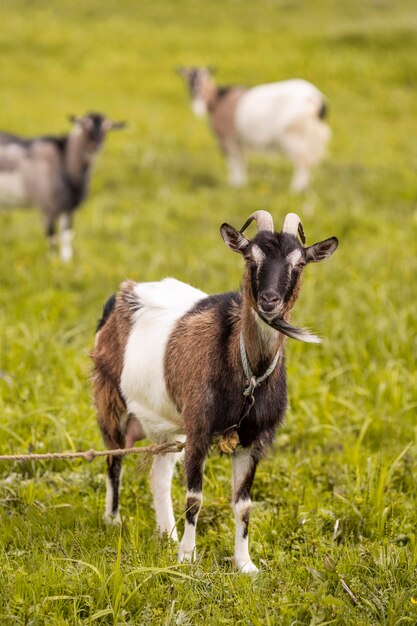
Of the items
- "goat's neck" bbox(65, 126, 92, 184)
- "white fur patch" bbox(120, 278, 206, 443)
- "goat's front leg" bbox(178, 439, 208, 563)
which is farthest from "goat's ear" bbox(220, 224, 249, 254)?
"goat's neck" bbox(65, 126, 92, 184)

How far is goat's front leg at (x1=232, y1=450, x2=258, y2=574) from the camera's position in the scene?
3545 mm

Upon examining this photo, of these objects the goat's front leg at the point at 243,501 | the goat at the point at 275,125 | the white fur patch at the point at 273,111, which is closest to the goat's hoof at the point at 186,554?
the goat's front leg at the point at 243,501

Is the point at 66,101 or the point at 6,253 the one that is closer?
the point at 6,253

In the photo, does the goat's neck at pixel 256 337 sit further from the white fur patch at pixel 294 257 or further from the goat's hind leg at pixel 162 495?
the goat's hind leg at pixel 162 495

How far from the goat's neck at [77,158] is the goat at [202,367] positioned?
16.2 ft

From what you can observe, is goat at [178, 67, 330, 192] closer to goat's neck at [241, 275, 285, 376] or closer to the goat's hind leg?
the goat's hind leg

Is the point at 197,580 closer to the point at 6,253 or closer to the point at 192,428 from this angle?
the point at 192,428

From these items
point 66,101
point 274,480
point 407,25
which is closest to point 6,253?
point 274,480

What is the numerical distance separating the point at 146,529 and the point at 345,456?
1.32m

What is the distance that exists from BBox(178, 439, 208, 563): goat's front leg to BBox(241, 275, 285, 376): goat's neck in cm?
41

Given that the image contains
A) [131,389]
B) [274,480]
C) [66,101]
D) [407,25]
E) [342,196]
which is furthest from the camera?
[407,25]

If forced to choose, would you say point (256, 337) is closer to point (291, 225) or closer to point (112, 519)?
point (291, 225)

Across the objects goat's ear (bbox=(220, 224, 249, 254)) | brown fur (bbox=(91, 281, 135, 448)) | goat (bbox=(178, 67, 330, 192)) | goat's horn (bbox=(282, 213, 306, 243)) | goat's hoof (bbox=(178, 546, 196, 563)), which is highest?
goat (bbox=(178, 67, 330, 192))

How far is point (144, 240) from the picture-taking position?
8.89 m
